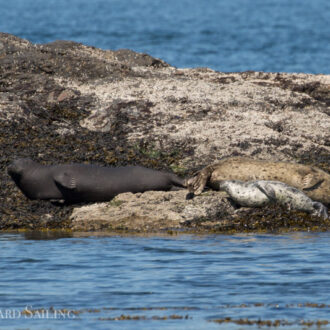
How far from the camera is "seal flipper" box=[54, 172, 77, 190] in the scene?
1146 centimetres

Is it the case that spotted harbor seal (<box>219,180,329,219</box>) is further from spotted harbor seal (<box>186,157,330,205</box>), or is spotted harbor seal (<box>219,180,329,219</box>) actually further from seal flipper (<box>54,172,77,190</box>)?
seal flipper (<box>54,172,77,190</box>)

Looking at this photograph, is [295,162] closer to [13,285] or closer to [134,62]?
[134,62]

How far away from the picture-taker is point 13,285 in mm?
7641

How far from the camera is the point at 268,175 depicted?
1184cm

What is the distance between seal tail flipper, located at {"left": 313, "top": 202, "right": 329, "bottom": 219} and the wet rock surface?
14 centimetres

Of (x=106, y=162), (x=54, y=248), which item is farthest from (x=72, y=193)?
(x=54, y=248)

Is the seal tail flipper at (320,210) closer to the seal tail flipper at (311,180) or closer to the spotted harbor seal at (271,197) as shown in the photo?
the spotted harbor seal at (271,197)

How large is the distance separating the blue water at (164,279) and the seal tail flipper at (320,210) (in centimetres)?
87

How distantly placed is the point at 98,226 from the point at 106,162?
1857 mm

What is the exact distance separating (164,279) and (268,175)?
427 cm

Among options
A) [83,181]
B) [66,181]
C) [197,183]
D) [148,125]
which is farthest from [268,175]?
[148,125]

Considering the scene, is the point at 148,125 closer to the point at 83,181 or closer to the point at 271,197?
the point at 83,181

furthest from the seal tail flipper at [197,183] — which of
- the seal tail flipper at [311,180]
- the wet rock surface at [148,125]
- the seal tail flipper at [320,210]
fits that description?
the seal tail flipper at [320,210]

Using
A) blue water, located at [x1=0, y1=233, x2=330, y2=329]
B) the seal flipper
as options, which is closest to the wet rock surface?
the seal flipper
